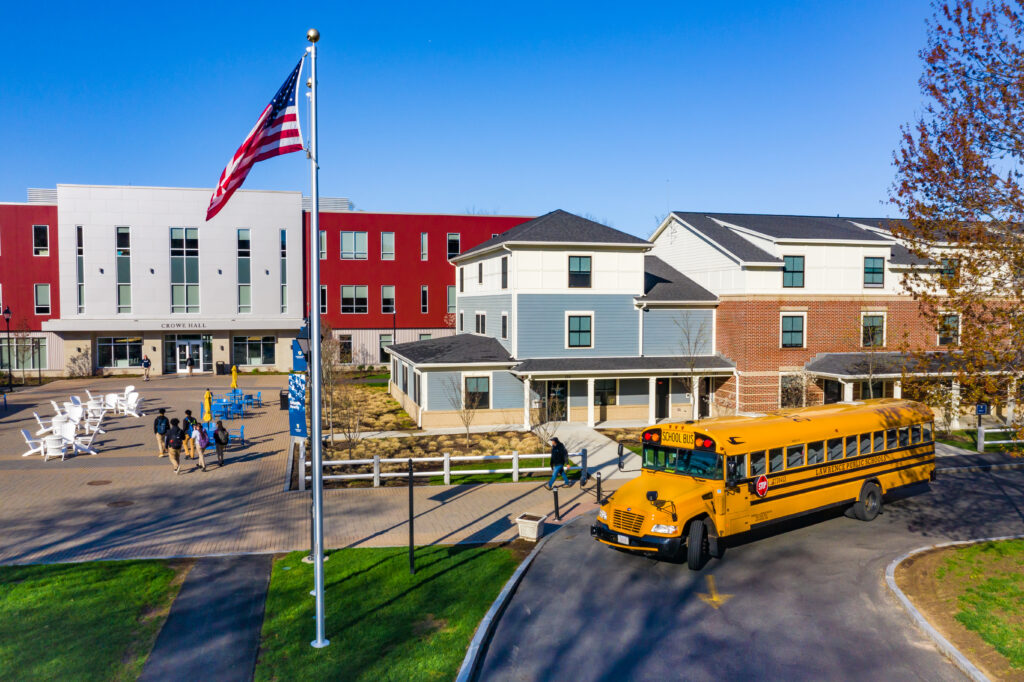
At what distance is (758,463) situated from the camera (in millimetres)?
15484

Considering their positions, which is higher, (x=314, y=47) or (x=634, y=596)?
(x=314, y=47)

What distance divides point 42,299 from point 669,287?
45662 mm

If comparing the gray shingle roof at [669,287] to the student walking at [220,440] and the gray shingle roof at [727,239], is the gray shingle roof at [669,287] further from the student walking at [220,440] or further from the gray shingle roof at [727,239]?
the student walking at [220,440]

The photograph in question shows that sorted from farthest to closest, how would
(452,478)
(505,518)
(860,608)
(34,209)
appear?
(34,209)
(452,478)
(505,518)
(860,608)

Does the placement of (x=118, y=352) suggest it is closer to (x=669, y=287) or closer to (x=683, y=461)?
(x=669, y=287)

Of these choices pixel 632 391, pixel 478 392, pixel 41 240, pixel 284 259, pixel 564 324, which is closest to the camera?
pixel 478 392

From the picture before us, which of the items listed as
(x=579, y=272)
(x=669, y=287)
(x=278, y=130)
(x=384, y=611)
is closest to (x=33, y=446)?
(x=384, y=611)

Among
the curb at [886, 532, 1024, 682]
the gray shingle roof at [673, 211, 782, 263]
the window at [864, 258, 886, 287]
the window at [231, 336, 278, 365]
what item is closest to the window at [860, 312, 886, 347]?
the window at [864, 258, 886, 287]

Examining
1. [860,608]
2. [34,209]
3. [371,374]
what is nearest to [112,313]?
[34,209]

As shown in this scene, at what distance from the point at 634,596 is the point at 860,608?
3.96m

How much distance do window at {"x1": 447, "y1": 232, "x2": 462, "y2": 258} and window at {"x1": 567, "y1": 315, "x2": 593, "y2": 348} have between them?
2788 centimetres

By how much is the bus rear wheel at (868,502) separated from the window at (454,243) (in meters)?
44.3

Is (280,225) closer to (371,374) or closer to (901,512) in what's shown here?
(371,374)

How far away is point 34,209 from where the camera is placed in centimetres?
5172
